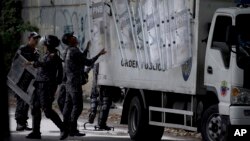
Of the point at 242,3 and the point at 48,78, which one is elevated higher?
the point at 242,3

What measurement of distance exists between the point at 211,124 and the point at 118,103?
8.34 m

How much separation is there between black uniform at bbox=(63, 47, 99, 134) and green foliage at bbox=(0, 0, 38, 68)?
46.5 feet

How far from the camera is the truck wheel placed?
36.9ft

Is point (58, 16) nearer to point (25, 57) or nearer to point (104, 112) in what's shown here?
point (25, 57)

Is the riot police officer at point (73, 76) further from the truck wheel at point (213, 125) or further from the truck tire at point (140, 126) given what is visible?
the truck wheel at point (213, 125)

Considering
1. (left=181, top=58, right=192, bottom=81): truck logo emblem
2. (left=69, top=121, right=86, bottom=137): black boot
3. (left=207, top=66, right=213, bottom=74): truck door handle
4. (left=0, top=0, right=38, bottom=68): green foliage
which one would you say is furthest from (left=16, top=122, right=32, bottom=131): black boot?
(left=0, top=0, right=38, bottom=68): green foliage

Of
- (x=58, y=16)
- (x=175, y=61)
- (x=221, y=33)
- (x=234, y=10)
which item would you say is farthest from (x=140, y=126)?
(x=58, y=16)

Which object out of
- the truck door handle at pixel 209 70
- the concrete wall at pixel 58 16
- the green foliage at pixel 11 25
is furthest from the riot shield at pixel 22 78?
the green foliage at pixel 11 25

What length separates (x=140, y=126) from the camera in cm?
1363

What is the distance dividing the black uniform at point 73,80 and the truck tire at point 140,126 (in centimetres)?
105

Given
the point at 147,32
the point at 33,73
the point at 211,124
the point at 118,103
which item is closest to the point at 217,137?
the point at 211,124

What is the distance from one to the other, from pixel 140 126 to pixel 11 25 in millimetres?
15246

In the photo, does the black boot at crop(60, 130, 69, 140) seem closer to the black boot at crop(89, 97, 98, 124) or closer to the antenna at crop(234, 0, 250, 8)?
the black boot at crop(89, 97, 98, 124)

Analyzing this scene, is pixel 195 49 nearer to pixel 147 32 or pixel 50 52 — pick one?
pixel 147 32
